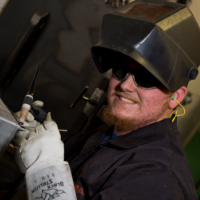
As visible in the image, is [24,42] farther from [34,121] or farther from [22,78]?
[34,121]

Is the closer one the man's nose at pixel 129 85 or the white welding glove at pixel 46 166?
the white welding glove at pixel 46 166

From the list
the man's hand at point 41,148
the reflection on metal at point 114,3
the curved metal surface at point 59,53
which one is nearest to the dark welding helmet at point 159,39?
the man's hand at point 41,148

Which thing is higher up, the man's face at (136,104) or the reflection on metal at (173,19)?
the reflection on metal at (173,19)

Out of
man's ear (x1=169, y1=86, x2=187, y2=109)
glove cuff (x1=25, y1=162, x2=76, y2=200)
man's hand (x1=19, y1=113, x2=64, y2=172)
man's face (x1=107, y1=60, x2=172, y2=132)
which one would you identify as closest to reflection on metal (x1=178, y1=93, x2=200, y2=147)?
man's ear (x1=169, y1=86, x2=187, y2=109)

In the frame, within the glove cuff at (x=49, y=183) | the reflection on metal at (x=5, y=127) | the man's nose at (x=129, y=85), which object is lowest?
the glove cuff at (x=49, y=183)

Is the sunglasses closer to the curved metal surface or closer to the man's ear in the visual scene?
the man's ear

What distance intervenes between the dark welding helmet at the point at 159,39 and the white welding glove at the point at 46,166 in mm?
512

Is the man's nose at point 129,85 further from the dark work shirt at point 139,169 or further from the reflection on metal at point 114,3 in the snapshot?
the reflection on metal at point 114,3

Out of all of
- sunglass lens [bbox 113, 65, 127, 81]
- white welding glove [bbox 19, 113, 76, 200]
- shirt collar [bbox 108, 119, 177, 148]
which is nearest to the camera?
white welding glove [bbox 19, 113, 76, 200]

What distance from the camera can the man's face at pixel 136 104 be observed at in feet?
3.80

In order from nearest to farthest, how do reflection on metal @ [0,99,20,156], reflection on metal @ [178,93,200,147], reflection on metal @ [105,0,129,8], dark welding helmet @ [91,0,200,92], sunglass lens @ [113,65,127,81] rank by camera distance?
reflection on metal @ [0,99,20,156] → dark welding helmet @ [91,0,200,92] → sunglass lens @ [113,65,127,81] → reflection on metal @ [105,0,129,8] → reflection on metal @ [178,93,200,147]

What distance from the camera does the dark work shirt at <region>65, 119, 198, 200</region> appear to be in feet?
2.81

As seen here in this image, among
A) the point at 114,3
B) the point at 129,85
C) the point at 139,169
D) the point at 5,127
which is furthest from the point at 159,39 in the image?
the point at 114,3

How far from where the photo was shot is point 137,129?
1193 millimetres
